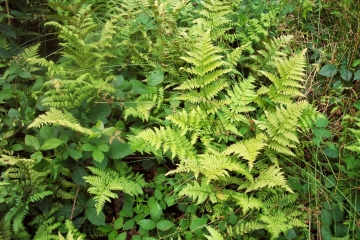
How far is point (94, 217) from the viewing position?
7.03ft

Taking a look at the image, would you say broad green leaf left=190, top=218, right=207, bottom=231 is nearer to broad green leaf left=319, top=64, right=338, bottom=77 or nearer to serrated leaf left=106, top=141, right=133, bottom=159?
serrated leaf left=106, top=141, right=133, bottom=159

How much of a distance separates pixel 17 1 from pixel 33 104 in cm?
117

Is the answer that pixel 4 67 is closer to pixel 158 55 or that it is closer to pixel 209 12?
pixel 158 55

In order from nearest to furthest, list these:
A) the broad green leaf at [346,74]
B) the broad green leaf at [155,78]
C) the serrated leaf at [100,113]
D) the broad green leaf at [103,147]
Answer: the broad green leaf at [103,147], the serrated leaf at [100,113], the broad green leaf at [155,78], the broad green leaf at [346,74]

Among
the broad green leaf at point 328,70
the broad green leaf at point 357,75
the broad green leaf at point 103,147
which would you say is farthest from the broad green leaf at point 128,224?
the broad green leaf at point 357,75

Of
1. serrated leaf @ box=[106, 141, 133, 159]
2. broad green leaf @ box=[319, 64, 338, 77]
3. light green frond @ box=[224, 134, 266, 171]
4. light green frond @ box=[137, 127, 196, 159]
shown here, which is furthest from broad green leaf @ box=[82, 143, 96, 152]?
broad green leaf @ box=[319, 64, 338, 77]

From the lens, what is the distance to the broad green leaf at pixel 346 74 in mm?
2699

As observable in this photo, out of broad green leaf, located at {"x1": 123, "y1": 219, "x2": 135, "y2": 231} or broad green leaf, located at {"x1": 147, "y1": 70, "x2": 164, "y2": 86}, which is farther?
broad green leaf, located at {"x1": 147, "y1": 70, "x2": 164, "y2": 86}

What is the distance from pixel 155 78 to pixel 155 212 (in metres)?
0.96

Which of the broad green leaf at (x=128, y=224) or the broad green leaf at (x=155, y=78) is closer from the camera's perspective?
the broad green leaf at (x=128, y=224)

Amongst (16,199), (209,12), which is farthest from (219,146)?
(16,199)

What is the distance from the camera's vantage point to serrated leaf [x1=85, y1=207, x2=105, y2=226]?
2127mm

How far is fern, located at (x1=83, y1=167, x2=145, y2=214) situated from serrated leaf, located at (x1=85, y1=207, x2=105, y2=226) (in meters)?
0.06

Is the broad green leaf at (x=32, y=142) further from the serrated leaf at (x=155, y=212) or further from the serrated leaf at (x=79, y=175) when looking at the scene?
the serrated leaf at (x=155, y=212)
